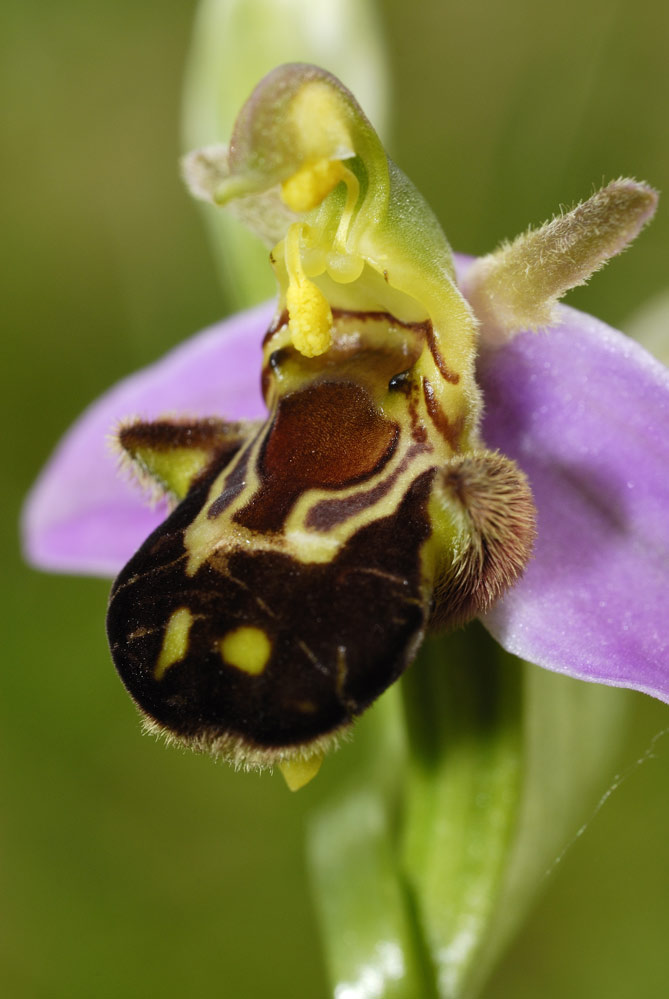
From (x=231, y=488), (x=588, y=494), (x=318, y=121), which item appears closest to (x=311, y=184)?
(x=318, y=121)

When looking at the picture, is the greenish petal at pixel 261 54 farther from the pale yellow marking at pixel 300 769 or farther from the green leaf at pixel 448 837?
the pale yellow marking at pixel 300 769

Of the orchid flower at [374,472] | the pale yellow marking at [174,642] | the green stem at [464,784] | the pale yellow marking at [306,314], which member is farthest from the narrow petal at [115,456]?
the pale yellow marking at [174,642]

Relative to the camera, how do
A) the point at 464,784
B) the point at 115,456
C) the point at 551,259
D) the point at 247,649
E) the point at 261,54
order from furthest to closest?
the point at 261,54 < the point at 115,456 < the point at 464,784 < the point at 551,259 < the point at 247,649

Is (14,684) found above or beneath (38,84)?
beneath

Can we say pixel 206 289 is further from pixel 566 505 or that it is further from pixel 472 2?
pixel 566 505

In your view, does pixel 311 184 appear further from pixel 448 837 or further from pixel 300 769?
pixel 448 837

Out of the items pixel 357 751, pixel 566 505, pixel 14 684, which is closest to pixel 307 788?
pixel 357 751
